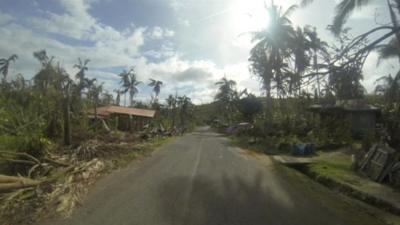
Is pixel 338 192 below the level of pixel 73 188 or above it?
below

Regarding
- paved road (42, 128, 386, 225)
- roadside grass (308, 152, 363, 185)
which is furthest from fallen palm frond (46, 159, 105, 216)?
roadside grass (308, 152, 363, 185)

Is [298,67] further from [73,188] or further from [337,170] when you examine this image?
[73,188]

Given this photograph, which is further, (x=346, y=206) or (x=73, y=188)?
(x=73, y=188)

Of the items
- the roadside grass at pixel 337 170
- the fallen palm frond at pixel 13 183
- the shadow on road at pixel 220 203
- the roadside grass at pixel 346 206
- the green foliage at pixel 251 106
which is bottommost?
the roadside grass at pixel 346 206

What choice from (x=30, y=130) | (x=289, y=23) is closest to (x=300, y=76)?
(x=30, y=130)

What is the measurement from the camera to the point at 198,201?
8062 millimetres

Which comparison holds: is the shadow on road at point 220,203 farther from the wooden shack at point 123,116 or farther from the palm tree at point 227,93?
the palm tree at point 227,93

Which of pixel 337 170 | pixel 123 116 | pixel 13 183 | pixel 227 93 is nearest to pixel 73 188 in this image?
pixel 13 183

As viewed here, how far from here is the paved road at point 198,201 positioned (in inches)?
264

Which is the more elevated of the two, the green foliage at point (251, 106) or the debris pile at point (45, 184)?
the green foliage at point (251, 106)

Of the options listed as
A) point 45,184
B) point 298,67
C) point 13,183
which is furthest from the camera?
point 298,67

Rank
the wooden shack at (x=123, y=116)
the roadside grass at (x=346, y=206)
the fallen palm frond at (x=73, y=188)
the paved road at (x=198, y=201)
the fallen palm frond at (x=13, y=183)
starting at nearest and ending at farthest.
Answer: the paved road at (x=198, y=201)
the roadside grass at (x=346, y=206)
the fallen palm frond at (x=73, y=188)
the fallen palm frond at (x=13, y=183)
the wooden shack at (x=123, y=116)

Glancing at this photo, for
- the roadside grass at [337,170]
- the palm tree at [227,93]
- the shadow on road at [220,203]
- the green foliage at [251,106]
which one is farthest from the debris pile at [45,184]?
the palm tree at [227,93]

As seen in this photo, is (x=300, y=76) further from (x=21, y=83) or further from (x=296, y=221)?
(x=21, y=83)
